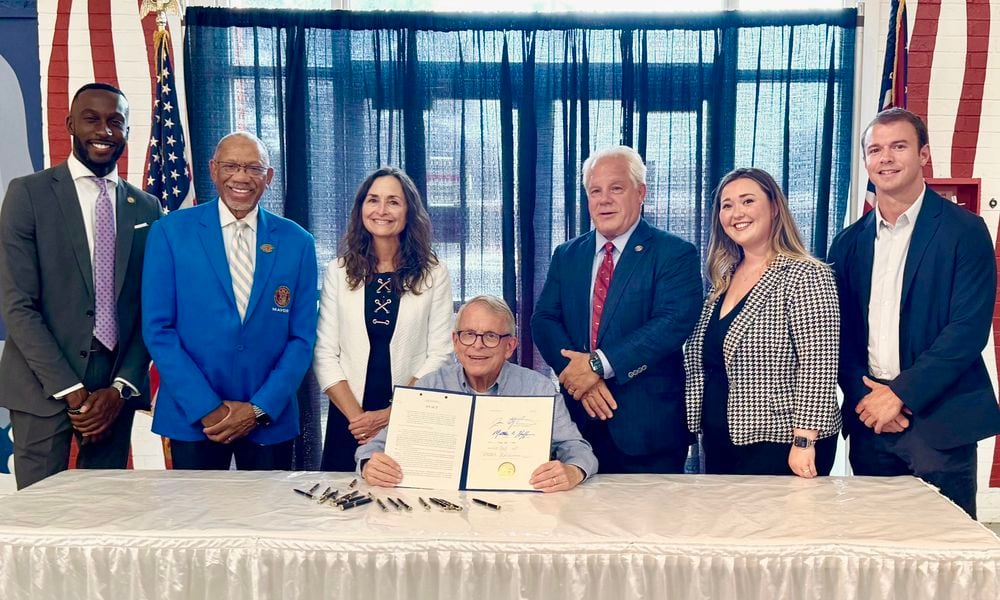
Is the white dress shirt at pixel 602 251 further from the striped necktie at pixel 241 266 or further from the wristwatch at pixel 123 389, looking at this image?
→ the wristwatch at pixel 123 389

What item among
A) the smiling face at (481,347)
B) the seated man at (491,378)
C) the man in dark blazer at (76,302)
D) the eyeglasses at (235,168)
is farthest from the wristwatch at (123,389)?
the smiling face at (481,347)

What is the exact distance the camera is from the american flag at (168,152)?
3572mm

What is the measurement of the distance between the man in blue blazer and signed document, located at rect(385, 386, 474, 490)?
29.1 inches

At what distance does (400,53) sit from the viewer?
3.88 metres

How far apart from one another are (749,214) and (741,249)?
20 cm

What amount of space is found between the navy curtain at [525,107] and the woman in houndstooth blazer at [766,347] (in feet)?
4.65

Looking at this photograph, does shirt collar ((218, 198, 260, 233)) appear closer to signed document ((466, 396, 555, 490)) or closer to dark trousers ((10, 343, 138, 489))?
dark trousers ((10, 343, 138, 489))

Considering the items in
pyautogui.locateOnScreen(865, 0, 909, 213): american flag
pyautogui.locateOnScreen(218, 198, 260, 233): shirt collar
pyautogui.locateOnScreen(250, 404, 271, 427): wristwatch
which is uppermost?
pyautogui.locateOnScreen(865, 0, 909, 213): american flag

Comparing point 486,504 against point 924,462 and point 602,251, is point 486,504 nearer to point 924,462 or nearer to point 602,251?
point 602,251

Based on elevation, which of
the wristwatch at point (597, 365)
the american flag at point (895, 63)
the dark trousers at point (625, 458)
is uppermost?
the american flag at point (895, 63)

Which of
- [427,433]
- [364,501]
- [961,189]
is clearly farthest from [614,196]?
[961,189]

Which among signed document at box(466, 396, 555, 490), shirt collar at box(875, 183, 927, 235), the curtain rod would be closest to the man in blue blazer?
signed document at box(466, 396, 555, 490)

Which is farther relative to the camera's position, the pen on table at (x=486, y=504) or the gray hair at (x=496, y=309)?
the gray hair at (x=496, y=309)

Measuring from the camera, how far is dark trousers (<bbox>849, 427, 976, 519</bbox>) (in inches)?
95.3
